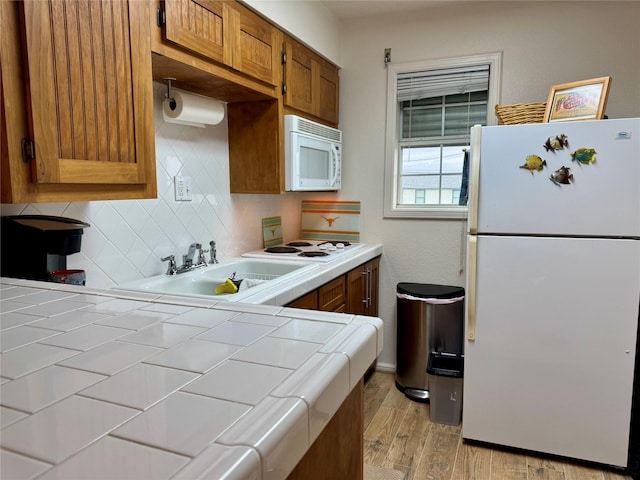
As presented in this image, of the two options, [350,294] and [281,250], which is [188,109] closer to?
[281,250]

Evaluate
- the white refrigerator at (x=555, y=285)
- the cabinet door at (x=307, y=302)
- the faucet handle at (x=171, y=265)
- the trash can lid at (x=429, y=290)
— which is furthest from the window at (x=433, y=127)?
the faucet handle at (x=171, y=265)

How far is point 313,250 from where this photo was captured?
9.20 feet

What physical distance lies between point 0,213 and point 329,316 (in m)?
1.13

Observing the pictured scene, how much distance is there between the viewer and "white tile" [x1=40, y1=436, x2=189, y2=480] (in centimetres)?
40

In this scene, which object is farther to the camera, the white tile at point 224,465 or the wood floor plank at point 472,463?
the wood floor plank at point 472,463

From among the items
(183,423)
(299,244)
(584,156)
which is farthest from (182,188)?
(584,156)

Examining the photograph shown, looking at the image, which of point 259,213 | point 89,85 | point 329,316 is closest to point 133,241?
point 89,85

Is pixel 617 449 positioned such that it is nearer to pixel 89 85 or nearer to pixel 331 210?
pixel 331 210

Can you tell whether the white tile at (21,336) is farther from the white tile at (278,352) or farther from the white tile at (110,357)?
the white tile at (278,352)

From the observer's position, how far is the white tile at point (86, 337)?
28.5 inches

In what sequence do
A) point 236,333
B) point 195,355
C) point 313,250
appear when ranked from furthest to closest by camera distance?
point 313,250
point 236,333
point 195,355

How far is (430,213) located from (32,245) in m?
→ 2.38

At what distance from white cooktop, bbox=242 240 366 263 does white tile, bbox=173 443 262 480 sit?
1.92 metres

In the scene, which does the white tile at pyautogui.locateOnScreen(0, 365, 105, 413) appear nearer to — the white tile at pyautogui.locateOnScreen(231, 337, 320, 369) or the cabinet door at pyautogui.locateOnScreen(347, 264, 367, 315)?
the white tile at pyautogui.locateOnScreen(231, 337, 320, 369)
